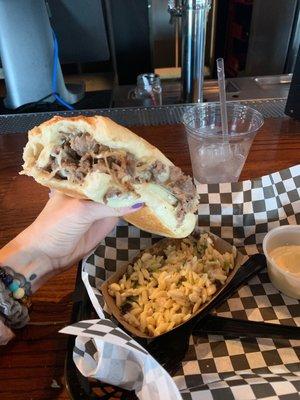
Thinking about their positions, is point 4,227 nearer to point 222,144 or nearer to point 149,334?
point 149,334

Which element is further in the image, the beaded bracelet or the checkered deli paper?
the beaded bracelet

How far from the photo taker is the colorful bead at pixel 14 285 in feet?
2.98

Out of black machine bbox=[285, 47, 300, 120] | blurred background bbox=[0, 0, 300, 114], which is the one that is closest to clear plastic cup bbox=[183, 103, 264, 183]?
black machine bbox=[285, 47, 300, 120]

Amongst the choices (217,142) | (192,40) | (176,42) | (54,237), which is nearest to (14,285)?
(54,237)

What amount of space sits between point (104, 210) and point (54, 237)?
0.21 meters

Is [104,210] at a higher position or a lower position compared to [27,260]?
higher

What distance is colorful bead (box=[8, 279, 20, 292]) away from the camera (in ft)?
2.98

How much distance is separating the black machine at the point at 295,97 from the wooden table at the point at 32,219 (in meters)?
0.06

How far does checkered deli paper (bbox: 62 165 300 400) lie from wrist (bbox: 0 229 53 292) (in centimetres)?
14

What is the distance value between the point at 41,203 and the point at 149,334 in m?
0.73

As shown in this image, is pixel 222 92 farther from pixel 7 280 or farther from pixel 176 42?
pixel 176 42

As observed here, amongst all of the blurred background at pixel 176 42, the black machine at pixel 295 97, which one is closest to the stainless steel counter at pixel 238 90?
the blurred background at pixel 176 42

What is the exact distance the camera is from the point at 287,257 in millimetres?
1068

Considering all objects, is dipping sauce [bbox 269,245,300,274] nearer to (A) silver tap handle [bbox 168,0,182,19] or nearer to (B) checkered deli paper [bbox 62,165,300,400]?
(B) checkered deli paper [bbox 62,165,300,400]
